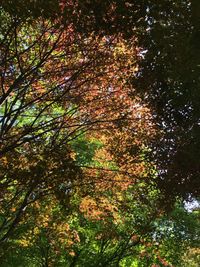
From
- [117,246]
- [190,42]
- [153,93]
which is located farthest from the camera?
[117,246]

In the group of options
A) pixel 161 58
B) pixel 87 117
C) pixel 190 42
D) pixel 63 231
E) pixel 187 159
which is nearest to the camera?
pixel 190 42

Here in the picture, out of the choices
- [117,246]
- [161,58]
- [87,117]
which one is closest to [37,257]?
[117,246]

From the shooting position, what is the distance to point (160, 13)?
6.38m

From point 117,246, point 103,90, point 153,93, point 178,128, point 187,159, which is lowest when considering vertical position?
point 187,159

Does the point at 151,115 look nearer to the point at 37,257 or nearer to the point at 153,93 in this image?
the point at 153,93

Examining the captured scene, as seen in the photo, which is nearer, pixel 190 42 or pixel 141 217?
pixel 190 42

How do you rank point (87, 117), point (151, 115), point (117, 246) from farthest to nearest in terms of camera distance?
point (117, 246), point (87, 117), point (151, 115)

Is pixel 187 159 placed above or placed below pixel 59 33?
below

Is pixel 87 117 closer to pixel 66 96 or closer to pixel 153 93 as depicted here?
pixel 66 96

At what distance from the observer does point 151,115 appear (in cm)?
941

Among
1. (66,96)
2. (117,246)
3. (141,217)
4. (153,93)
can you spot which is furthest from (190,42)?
(117,246)

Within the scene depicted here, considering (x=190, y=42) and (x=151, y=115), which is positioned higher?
(x=151, y=115)

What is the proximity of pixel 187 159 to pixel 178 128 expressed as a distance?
0.70 m

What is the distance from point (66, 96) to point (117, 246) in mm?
11672
